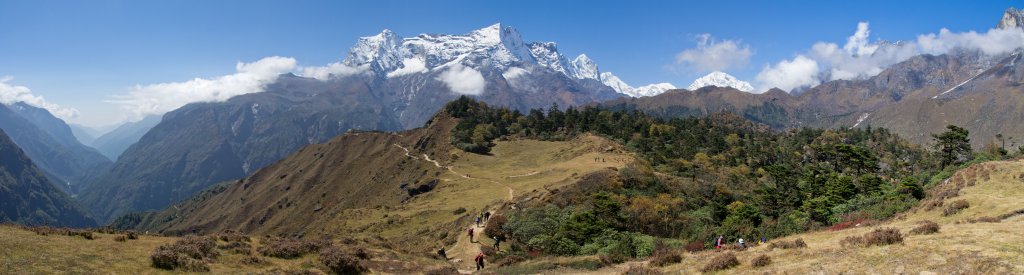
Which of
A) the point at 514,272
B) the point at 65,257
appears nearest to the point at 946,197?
the point at 514,272

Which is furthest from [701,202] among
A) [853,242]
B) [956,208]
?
[853,242]

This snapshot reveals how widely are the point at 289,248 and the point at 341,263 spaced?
13.3 feet

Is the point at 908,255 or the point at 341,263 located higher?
the point at 908,255

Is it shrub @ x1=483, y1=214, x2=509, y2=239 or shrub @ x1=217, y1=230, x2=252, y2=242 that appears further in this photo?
shrub @ x1=483, y1=214, x2=509, y2=239

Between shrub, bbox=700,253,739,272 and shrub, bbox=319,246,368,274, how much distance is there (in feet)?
57.2

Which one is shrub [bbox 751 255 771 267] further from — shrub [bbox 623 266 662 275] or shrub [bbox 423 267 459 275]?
shrub [bbox 423 267 459 275]

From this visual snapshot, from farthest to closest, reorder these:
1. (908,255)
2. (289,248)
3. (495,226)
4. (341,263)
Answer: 1. (495,226)
2. (289,248)
3. (341,263)
4. (908,255)

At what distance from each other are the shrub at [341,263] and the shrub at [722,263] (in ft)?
57.2

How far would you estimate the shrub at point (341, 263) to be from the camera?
94.8ft

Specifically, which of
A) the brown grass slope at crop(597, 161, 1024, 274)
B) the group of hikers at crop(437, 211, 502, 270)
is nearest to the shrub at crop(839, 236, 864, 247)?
the brown grass slope at crop(597, 161, 1024, 274)

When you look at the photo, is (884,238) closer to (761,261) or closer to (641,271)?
(761,261)

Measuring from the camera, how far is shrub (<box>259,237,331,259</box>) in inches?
1201

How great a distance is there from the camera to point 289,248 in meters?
31.0

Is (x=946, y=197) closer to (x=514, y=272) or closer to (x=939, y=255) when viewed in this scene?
(x=939, y=255)
